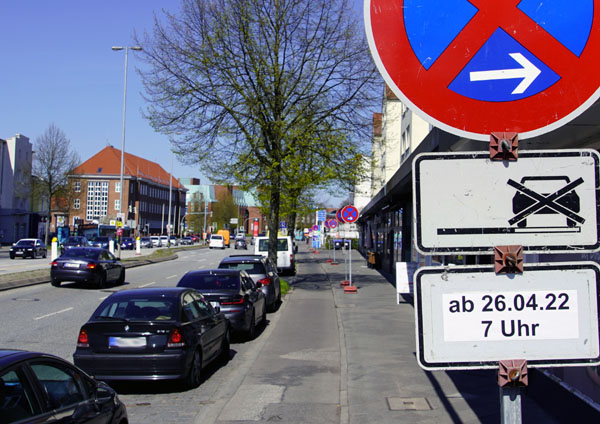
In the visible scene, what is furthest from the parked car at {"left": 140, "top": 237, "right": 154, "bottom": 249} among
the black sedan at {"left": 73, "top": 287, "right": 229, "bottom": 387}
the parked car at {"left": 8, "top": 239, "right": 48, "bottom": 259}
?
the black sedan at {"left": 73, "top": 287, "right": 229, "bottom": 387}

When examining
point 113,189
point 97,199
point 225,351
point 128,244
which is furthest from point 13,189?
point 225,351

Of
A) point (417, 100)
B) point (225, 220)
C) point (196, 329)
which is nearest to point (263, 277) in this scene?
point (196, 329)

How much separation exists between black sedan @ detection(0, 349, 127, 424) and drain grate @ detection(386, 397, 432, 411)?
3571 millimetres

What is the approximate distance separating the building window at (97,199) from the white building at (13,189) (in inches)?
1207

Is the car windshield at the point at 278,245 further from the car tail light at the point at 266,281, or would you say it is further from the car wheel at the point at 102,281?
the car tail light at the point at 266,281

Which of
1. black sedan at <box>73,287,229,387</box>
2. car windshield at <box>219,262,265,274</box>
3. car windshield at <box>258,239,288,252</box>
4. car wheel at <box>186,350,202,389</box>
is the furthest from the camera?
car windshield at <box>258,239,288,252</box>

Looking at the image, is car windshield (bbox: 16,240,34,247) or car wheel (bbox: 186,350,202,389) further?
car windshield (bbox: 16,240,34,247)

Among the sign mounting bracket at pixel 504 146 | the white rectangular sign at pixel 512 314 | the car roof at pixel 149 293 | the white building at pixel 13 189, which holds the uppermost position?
the white building at pixel 13 189

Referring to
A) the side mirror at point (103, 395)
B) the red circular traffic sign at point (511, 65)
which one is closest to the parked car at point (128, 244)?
the side mirror at point (103, 395)

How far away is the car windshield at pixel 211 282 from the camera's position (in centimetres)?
1333

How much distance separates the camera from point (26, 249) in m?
44.4

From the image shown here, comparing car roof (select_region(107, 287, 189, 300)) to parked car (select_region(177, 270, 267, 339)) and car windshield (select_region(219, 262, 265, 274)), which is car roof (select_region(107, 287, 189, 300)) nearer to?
parked car (select_region(177, 270, 267, 339))

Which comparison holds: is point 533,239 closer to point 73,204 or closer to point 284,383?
point 284,383

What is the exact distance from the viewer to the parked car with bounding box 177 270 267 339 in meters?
12.9
